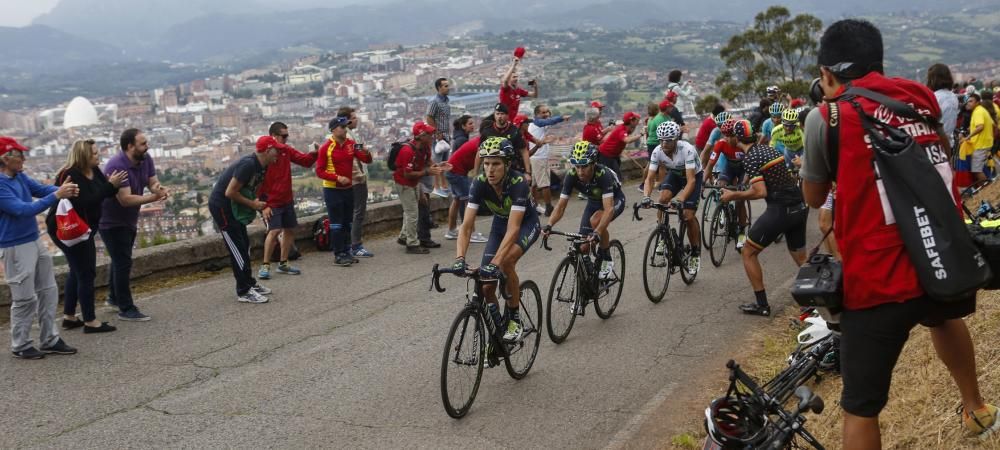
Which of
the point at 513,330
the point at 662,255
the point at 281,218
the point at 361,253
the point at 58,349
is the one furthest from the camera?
the point at 361,253

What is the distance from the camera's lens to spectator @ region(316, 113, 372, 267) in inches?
485

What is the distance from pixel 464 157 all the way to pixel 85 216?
582cm

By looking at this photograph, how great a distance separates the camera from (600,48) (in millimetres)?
99688

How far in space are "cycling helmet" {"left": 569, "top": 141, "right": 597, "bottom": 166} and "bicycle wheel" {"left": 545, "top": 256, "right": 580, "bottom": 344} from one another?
3.26 ft

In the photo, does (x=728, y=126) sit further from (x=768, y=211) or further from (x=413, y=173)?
(x=413, y=173)

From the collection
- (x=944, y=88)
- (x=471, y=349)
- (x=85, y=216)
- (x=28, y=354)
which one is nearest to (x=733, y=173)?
(x=944, y=88)

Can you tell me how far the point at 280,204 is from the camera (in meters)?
Result: 11.6

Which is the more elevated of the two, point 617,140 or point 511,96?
point 511,96

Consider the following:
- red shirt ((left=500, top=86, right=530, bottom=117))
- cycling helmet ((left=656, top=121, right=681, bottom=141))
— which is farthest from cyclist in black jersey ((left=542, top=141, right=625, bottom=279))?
red shirt ((left=500, top=86, right=530, bottom=117))

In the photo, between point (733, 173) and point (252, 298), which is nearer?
point (252, 298)

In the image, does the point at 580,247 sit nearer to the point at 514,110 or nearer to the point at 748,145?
the point at 748,145

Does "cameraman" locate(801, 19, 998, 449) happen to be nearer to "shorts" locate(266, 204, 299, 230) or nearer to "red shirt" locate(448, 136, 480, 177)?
"shorts" locate(266, 204, 299, 230)

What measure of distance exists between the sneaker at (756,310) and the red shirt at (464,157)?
16.8ft

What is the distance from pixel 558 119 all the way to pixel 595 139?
786 mm
